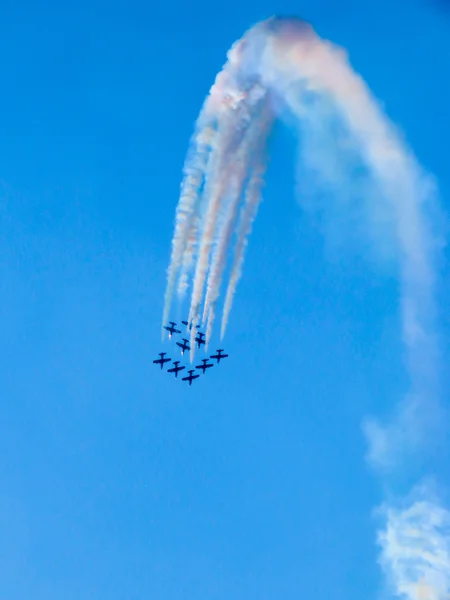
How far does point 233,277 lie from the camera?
56938 millimetres

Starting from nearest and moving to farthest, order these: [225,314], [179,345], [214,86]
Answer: [214,86] → [225,314] → [179,345]

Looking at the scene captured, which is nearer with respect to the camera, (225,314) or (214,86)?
(214,86)

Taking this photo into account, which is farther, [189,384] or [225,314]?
[189,384]

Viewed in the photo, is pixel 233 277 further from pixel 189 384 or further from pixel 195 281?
pixel 189 384

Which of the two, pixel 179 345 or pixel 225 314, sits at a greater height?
pixel 179 345

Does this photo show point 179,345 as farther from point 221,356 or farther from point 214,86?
point 214,86

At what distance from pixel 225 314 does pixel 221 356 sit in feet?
37.8

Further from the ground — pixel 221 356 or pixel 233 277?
pixel 221 356

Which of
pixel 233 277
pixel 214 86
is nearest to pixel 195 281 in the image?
pixel 233 277

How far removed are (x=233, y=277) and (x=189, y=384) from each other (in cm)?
1249

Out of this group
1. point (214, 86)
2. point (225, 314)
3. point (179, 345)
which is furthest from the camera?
point (179, 345)

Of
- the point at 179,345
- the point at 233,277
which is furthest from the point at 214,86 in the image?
the point at 179,345

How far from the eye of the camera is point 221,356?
226ft

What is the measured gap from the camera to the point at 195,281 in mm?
56469
